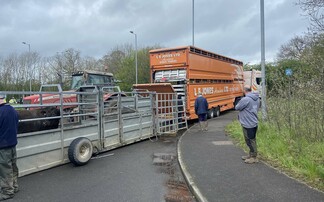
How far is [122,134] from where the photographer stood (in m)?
10.2

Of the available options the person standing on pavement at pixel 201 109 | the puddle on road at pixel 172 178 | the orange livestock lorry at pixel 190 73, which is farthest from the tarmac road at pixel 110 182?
the orange livestock lorry at pixel 190 73

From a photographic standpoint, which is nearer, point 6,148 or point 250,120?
point 6,148

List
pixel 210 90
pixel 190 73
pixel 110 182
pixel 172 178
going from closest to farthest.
→ pixel 110 182, pixel 172 178, pixel 190 73, pixel 210 90

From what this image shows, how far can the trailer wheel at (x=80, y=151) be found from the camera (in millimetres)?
7694

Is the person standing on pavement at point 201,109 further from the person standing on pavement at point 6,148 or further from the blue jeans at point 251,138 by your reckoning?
the person standing on pavement at point 6,148

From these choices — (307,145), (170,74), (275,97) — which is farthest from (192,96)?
(307,145)

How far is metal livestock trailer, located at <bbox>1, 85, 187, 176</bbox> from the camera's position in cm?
720

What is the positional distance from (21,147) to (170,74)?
8.94 meters

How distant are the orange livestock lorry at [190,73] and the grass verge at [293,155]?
16.2 ft

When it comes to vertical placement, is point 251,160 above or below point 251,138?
below

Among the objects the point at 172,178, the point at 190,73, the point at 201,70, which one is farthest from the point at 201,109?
the point at 172,178

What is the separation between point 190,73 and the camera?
14281 mm

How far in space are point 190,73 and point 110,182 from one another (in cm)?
873

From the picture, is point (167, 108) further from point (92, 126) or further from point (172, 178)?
A: point (172, 178)
